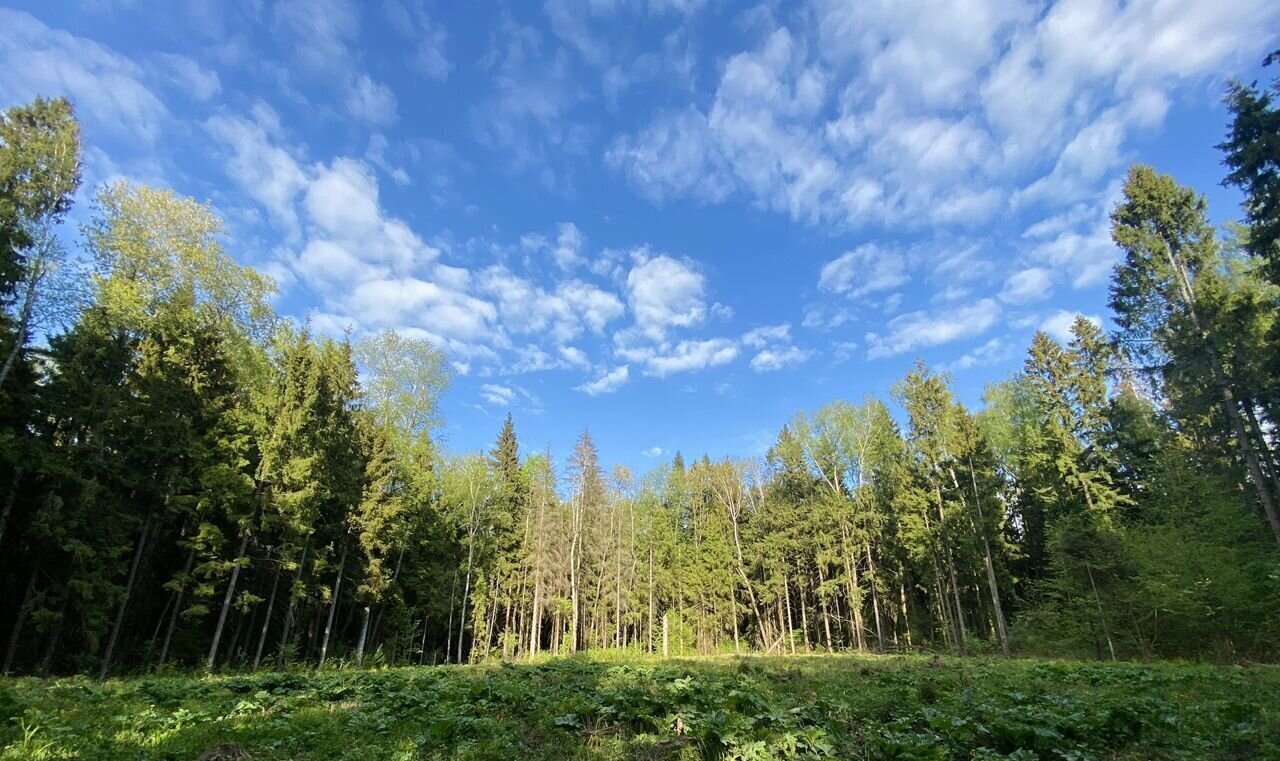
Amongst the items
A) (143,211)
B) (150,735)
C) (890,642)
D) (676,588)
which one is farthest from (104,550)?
(890,642)

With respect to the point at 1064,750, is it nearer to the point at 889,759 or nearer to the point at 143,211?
the point at 889,759

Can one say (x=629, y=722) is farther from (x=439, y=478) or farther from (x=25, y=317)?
(x=439, y=478)

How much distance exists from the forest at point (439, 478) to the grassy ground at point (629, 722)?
10.9 metres

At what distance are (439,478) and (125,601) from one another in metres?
22.5

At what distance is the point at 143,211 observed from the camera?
21.0 metres

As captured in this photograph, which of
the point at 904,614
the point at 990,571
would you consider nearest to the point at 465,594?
the point at 904,614

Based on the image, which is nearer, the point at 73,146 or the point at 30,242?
the point at 30,242

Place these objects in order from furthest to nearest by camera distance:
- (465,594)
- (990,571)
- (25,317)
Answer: (465,594) < (990,571) < (25,317)

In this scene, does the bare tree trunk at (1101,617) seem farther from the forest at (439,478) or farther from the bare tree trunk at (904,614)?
the bare tree trunk at (904,614)

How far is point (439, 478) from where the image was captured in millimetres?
40250

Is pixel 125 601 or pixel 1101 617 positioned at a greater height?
pixel 125 601

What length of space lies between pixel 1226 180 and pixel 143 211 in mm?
38362

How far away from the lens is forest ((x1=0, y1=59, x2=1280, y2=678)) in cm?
1709

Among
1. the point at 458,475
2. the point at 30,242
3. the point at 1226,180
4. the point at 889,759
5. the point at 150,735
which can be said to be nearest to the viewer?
the point at 889,759
